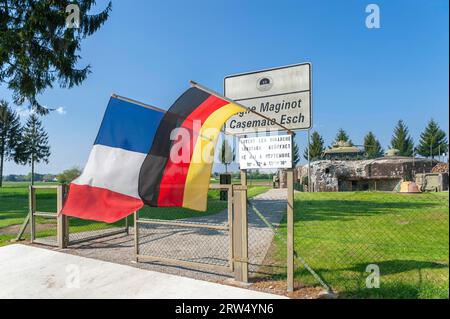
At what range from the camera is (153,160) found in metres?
4.36

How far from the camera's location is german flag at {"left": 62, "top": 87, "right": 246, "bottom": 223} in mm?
4238

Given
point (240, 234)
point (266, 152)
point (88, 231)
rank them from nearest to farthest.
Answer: point (266, 152)
point (240, 234)
point (88, 231)

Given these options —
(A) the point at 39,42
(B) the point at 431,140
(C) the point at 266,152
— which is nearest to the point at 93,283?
(C) the point at 266,152

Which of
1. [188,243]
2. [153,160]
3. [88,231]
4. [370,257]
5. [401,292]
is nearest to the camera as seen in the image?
[401,292]

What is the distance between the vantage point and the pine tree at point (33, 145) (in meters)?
52.7

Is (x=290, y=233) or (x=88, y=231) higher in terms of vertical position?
(x=290, y=233)

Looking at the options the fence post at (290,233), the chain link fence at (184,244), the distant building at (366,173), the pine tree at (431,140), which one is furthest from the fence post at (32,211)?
the pine tree at (431,140)

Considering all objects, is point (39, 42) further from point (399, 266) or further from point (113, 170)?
point (399, 266)

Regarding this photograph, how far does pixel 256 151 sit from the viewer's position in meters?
4.63

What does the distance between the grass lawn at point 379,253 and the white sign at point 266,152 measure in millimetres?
1379

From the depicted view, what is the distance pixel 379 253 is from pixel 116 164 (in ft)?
17.3

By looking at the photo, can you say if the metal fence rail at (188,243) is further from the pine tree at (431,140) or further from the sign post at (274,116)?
the pine tree at (431,140)

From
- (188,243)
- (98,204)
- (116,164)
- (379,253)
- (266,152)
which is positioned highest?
(266,152)
